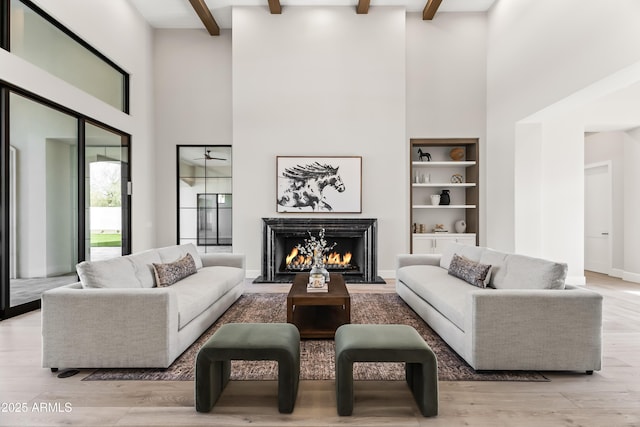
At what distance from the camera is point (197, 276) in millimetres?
4039

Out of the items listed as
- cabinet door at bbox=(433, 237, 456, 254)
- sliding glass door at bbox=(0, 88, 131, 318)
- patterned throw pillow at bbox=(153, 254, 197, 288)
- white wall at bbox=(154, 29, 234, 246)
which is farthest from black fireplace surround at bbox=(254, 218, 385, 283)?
sliding glass door at bbox=(0, 88, 131, 318)

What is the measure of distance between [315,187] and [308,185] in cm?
13

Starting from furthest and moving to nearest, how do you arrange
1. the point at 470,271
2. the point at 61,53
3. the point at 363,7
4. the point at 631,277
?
the point at 363,7, the point at 631,277, the point at 61,53, the point at 470,271

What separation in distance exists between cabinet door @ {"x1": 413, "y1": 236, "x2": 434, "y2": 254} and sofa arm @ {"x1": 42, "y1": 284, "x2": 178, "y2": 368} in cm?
495

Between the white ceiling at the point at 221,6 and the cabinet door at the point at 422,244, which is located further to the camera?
the cabinet door at the point at 422,244

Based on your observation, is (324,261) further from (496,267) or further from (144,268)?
(144,268)

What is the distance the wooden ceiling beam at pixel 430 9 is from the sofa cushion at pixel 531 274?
4696 millimetres

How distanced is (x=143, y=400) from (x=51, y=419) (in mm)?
456

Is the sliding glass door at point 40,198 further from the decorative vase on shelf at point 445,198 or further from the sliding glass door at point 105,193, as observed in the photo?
the decorative vase on shelf at point 445,198

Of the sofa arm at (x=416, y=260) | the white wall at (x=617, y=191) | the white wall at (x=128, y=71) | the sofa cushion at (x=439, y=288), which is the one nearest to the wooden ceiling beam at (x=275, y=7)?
the white wall at (x=128, y=71)

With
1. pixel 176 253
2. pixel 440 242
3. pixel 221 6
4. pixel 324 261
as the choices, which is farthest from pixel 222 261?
pixel 221 6

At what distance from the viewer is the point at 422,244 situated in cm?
664

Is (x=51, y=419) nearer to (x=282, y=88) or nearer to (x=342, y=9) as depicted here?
(x=282, y=88)

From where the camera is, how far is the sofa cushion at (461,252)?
4128 mm
